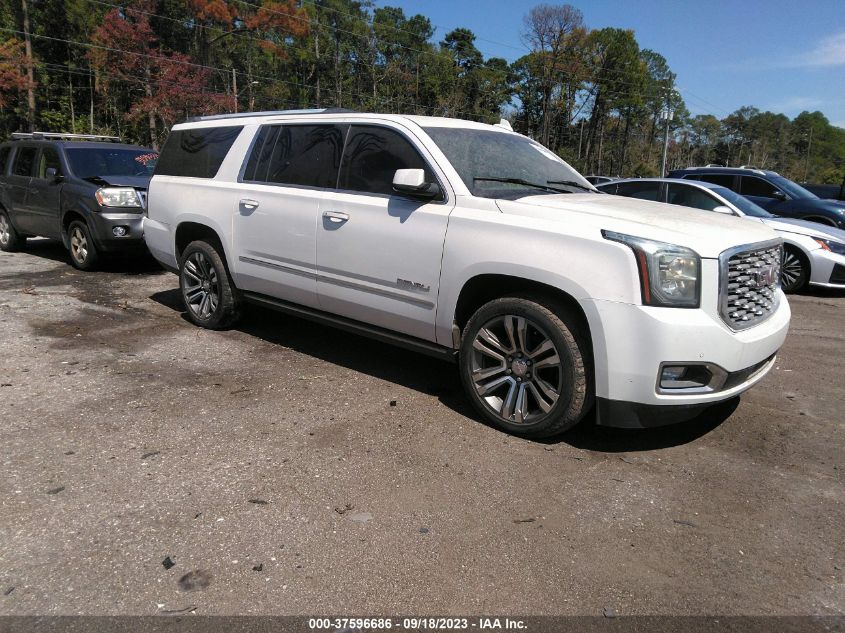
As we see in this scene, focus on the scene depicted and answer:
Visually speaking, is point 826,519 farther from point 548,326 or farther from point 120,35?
point 120,35

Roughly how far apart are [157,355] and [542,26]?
59.0 meters

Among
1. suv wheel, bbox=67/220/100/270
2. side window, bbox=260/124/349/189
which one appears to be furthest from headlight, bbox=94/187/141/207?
side window, bbox=260/124/349/189

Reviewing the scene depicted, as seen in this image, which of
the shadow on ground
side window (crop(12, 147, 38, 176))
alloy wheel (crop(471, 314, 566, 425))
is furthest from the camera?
side window (crop(12, 147, 38, 176))

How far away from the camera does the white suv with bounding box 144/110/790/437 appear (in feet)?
11.2

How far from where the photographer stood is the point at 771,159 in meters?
111

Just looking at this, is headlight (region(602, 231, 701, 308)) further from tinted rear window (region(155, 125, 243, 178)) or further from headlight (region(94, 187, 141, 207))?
headlight (region(94, 187, 141, 207))

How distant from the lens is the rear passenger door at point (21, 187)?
962 centimetres

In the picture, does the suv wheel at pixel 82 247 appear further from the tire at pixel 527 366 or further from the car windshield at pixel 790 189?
the car windshield at pixel 790 189

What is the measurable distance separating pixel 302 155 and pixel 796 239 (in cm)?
733

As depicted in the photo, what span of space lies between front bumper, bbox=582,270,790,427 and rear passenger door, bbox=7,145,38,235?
9334mm

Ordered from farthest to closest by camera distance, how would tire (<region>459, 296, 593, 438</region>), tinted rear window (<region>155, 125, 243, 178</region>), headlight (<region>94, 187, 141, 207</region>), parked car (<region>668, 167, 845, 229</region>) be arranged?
1. parked car (<region>668, 167, 845, 229</region>)
2. headlight (<region>94, 187, 141, 207</region>)
3. tinted rear window (<region>155, 125, 243, 178</region>)
4. tire (<region>459, 296, 593, 438</region>)

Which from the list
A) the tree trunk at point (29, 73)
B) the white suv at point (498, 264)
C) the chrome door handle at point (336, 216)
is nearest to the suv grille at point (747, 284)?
the white suv at point (498, 264)

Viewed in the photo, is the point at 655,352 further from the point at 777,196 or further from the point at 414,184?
the point at 777,196

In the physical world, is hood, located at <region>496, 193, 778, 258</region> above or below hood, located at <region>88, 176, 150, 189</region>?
below
